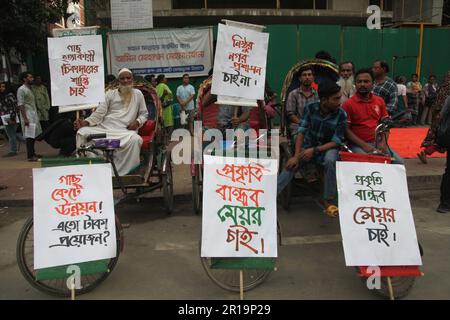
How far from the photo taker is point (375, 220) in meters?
3.17

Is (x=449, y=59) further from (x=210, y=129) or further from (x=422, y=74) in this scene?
(x=210, y=129)

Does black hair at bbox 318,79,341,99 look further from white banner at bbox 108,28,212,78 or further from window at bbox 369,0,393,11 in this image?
window at bbox 369,0,393,11

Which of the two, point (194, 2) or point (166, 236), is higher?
point (194, 2)

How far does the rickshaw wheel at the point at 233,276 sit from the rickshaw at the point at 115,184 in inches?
30.5

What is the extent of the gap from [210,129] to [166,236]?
1.58 m

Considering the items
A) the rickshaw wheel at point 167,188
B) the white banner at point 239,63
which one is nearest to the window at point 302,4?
the rickshaw wheel at point 167,188

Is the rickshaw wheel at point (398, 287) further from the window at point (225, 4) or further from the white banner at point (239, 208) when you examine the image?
the window at point (225, 4)

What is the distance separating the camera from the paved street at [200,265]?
326 centimetres

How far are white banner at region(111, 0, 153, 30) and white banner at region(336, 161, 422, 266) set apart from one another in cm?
653

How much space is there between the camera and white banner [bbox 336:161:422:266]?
3.10 meters

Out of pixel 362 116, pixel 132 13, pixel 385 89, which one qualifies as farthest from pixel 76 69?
pixel 132 13

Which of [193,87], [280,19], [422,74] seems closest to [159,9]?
[280,19]

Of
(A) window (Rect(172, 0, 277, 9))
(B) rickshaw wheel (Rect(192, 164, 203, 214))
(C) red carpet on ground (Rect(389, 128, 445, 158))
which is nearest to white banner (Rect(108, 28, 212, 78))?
(C) red carpet on ground (Rect(389, 128, 445, 158))

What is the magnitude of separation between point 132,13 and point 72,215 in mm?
6349
